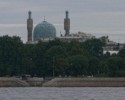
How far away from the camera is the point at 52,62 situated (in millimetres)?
174500

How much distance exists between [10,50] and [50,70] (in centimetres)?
1152

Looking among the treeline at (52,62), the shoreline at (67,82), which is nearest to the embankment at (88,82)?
the shoreline at (67,82)

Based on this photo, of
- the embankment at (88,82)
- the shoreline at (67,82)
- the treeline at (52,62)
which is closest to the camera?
the embankment at (88,82)

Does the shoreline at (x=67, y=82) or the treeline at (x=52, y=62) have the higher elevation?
the treeline at (x=52, y=62)

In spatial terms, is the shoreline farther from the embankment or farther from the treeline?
the treeline

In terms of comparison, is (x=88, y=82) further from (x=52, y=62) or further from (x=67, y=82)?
(x=52, y=62)

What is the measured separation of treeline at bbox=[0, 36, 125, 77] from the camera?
17125 cm

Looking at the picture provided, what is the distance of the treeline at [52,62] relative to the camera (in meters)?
171

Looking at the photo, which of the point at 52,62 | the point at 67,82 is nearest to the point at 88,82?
the point at 67,82

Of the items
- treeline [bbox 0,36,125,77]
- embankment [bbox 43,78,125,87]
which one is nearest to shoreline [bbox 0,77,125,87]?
embankment [bbox 43,78,125,87]

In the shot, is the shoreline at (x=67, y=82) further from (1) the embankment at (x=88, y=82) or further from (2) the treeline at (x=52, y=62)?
(2) the treeline at (x=52, y=62)

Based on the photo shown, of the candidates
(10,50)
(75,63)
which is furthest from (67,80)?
(10,50)

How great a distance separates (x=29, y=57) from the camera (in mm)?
181125
